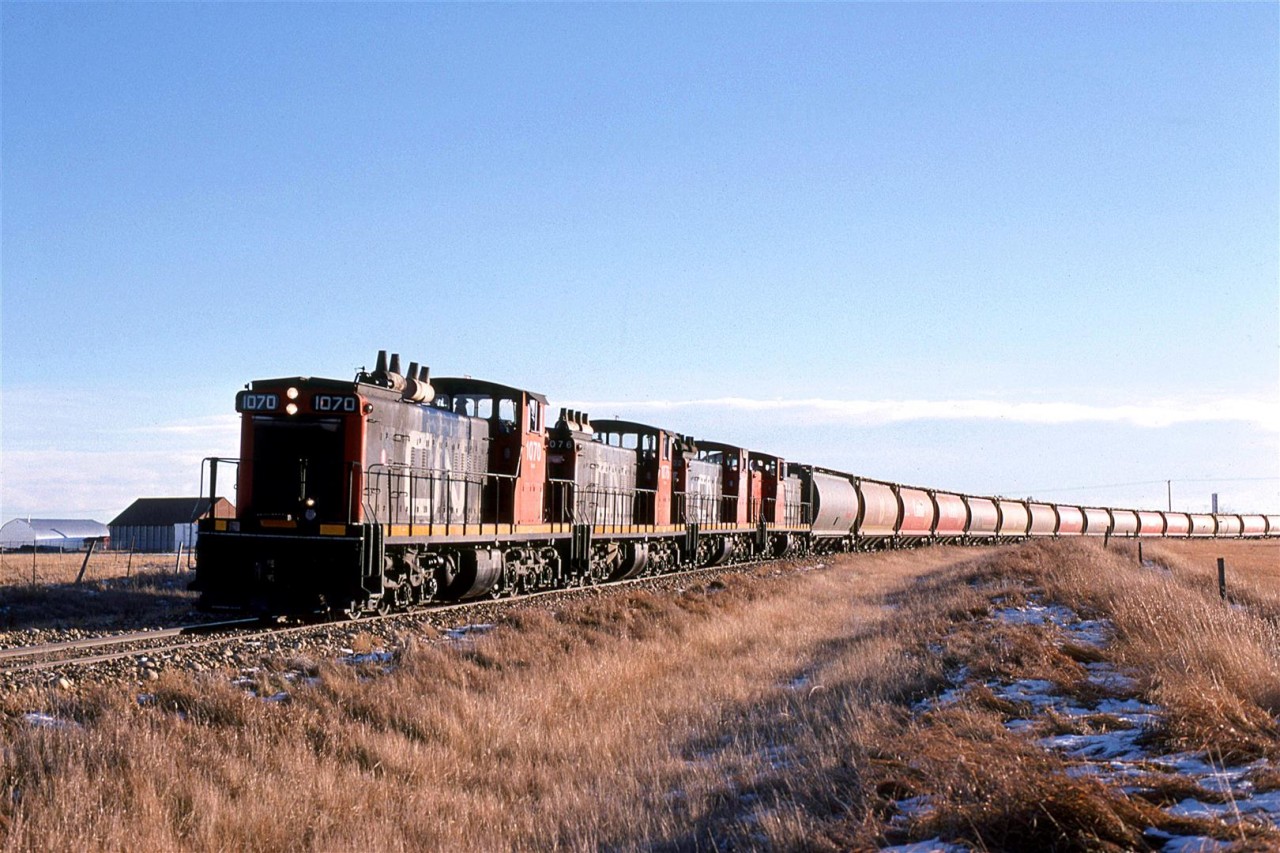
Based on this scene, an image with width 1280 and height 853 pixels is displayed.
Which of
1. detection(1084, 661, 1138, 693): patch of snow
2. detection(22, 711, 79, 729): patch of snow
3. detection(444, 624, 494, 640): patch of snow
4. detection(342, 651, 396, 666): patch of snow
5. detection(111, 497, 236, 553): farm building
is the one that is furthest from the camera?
detection(111, 497, 236, 553): farm building

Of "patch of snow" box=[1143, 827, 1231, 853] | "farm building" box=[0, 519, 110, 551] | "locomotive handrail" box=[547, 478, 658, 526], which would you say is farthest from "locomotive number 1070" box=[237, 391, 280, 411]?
"farm building" box=[0, 519, 110, 551]

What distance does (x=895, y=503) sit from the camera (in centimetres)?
4934

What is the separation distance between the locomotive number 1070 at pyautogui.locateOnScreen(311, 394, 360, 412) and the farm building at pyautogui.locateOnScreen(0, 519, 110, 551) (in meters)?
72.4

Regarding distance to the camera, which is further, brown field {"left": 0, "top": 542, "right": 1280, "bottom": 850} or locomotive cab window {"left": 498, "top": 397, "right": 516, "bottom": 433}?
locomotive cab window {"left": 498, "top": 397, "right": 516, "bottom": 433}

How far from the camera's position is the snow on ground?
5.06 m

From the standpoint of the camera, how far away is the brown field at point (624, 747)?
19.2ft

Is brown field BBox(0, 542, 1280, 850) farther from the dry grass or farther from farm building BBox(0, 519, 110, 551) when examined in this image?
farm building BBox(0, 519, 110, 551)

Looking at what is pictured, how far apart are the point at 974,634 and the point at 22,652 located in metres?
10.7

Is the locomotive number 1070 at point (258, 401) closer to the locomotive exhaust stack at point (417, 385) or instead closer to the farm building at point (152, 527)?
the locomotive exhaust stack at point (417, 385)

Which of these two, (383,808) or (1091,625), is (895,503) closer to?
(1091,625)

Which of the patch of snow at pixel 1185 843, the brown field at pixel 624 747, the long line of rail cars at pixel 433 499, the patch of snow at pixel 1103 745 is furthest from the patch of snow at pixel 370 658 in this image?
the patch of snow at pixel 1185 843

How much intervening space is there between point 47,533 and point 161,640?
3675 inches

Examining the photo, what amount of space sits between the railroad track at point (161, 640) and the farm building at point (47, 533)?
71.7 meters

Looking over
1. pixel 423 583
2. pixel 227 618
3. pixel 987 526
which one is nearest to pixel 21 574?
pixel 227 618
